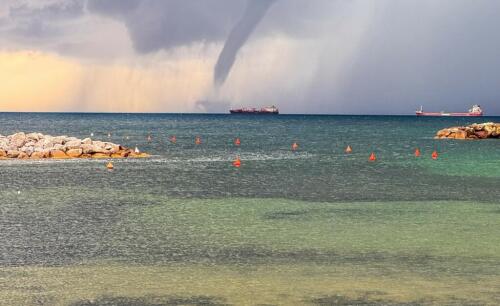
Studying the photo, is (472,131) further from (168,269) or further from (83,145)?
(168,269)

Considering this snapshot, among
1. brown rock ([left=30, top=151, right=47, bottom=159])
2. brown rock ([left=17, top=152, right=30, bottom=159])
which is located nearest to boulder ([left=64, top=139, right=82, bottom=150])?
brown rock ([left=30, top=151, right=47, bottom=159])

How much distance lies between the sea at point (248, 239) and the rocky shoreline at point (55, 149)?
51.3 ft

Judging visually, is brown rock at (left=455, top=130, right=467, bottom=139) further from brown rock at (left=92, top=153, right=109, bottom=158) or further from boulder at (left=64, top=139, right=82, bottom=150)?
boulder at (left=64, top=139, right=82, bottom=150)

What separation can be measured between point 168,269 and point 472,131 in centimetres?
10392

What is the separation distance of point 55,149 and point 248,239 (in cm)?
4727

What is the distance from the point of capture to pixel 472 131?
117 metres

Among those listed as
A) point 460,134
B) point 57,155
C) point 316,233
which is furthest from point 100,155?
point 460,134

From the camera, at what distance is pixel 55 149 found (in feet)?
228

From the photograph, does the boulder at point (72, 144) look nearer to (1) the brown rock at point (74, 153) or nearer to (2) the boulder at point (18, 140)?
(1) the brown rock at point (74, 153)

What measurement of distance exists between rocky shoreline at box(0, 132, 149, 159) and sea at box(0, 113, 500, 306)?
15625 mm

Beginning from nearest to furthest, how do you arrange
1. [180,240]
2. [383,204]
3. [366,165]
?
[180,240] → [383,204] → [366,165]

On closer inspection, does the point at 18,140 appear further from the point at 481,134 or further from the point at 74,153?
the point at 481,134

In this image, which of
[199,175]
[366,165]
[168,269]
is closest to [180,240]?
[168,269]

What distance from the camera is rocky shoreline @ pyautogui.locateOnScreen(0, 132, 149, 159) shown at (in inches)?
2721
